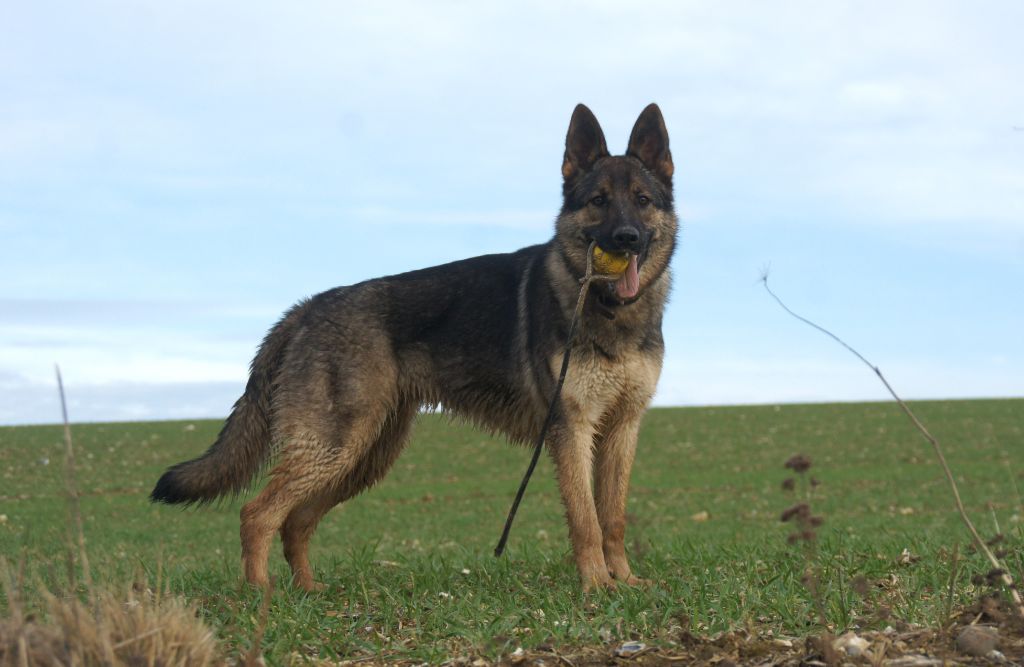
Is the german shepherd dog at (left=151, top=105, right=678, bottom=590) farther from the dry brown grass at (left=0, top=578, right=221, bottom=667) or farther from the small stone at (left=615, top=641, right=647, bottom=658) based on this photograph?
the dry brown grass at (left=0, top=578, right=221, bottom=667)

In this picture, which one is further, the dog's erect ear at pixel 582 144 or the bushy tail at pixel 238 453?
the bushy tail at pixel 238 453

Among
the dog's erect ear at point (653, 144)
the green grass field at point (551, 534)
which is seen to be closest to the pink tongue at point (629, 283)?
the dog's erect ear at point (653, 144)

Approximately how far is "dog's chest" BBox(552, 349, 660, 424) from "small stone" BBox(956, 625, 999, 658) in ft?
9.89

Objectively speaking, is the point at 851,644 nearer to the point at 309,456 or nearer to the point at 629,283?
the point at 629,283

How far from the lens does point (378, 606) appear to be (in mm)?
6961

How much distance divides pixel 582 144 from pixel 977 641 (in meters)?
4.62

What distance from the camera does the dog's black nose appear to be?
725 cm

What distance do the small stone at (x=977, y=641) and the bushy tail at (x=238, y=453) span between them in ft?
18.0

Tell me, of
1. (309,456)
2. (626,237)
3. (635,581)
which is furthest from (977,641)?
(309,456)

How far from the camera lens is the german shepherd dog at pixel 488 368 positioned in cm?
749

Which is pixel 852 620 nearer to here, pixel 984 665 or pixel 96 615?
pixel 984 665

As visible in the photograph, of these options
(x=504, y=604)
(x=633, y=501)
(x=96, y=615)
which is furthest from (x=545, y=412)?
(x=633, y=501)

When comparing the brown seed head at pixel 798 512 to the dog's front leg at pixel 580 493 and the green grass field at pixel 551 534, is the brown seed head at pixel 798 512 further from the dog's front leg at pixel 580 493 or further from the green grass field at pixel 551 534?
the dog's front leg at pixel 580 493

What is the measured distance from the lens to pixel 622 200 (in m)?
7.57
